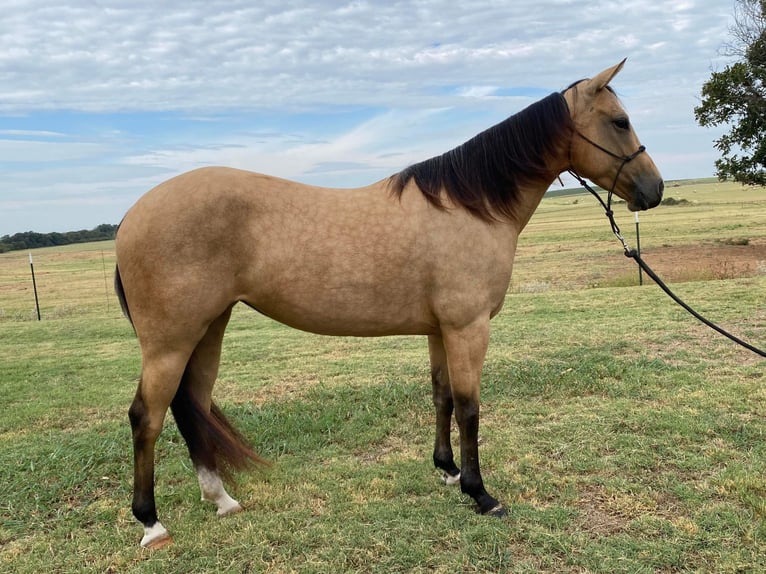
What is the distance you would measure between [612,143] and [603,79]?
0.38 m

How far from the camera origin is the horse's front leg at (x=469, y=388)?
308 centimetres

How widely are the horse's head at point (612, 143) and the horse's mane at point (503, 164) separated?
97 millimetres

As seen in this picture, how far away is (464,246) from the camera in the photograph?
121 inches

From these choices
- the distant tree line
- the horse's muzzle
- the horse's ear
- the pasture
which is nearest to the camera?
the pasture

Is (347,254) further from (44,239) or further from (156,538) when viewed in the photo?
(44,239)

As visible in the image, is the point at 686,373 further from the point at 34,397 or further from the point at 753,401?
the point at 34,397

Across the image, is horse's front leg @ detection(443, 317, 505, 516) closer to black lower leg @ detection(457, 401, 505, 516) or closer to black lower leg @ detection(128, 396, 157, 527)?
black lower leg @ detection(457, 401, 505, 516)

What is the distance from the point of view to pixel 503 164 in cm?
324

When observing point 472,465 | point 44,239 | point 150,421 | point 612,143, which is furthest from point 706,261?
point 44,239

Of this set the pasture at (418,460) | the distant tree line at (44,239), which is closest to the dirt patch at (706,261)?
the pasture at (418,460)

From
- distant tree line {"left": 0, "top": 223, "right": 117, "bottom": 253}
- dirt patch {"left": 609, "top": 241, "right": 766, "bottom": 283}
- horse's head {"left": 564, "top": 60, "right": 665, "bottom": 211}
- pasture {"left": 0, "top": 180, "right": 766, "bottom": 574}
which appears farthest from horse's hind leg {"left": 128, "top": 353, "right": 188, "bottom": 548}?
distant tree line {"left": 0, "top": 223, "right": 117, "bottom": 253}

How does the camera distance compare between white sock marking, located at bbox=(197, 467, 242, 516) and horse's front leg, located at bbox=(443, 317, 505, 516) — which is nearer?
horse's front leg, located at bbox=(443, 317, 505, 516)

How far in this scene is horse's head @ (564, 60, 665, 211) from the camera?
3156mm

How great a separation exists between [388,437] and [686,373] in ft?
10.4
